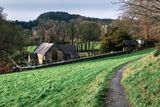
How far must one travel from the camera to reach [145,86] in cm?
2236

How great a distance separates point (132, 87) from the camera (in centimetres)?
2350

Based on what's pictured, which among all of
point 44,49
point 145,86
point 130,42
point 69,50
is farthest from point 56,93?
point 44,49

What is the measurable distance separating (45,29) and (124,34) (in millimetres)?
34882

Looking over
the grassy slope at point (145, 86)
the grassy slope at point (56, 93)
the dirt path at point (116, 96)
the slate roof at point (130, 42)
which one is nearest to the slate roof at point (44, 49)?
the slate roof at point (130, 42)

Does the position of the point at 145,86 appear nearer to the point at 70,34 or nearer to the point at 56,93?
the point at 56,93

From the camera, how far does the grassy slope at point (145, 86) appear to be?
64.9 ft

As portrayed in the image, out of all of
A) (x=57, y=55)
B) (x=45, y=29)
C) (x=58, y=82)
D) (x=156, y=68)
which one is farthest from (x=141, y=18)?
(x=45, y=29)

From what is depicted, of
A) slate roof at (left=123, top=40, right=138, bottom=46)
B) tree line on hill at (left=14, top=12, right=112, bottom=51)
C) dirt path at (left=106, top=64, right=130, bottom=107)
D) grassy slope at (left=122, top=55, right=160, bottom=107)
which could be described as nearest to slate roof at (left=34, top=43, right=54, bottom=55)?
slate roof at (left=123, top=40, right=138, bottom=46)

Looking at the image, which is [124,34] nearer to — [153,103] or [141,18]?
[141,18]

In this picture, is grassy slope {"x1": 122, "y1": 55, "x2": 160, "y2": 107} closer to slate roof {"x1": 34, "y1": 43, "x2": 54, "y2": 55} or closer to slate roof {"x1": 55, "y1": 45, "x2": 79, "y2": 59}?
slate roof {"x1": 55, "y1": 45, "x2": 79, "y2": 59}

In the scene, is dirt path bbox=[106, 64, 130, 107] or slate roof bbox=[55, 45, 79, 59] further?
slate roof bbox=[55, 45, 79, 59]

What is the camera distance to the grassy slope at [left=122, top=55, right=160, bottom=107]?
19.8 metres

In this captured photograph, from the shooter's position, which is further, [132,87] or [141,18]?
[141,18]

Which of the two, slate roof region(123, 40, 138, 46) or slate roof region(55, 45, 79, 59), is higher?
slate roof region(123, 40, 138, 46)
